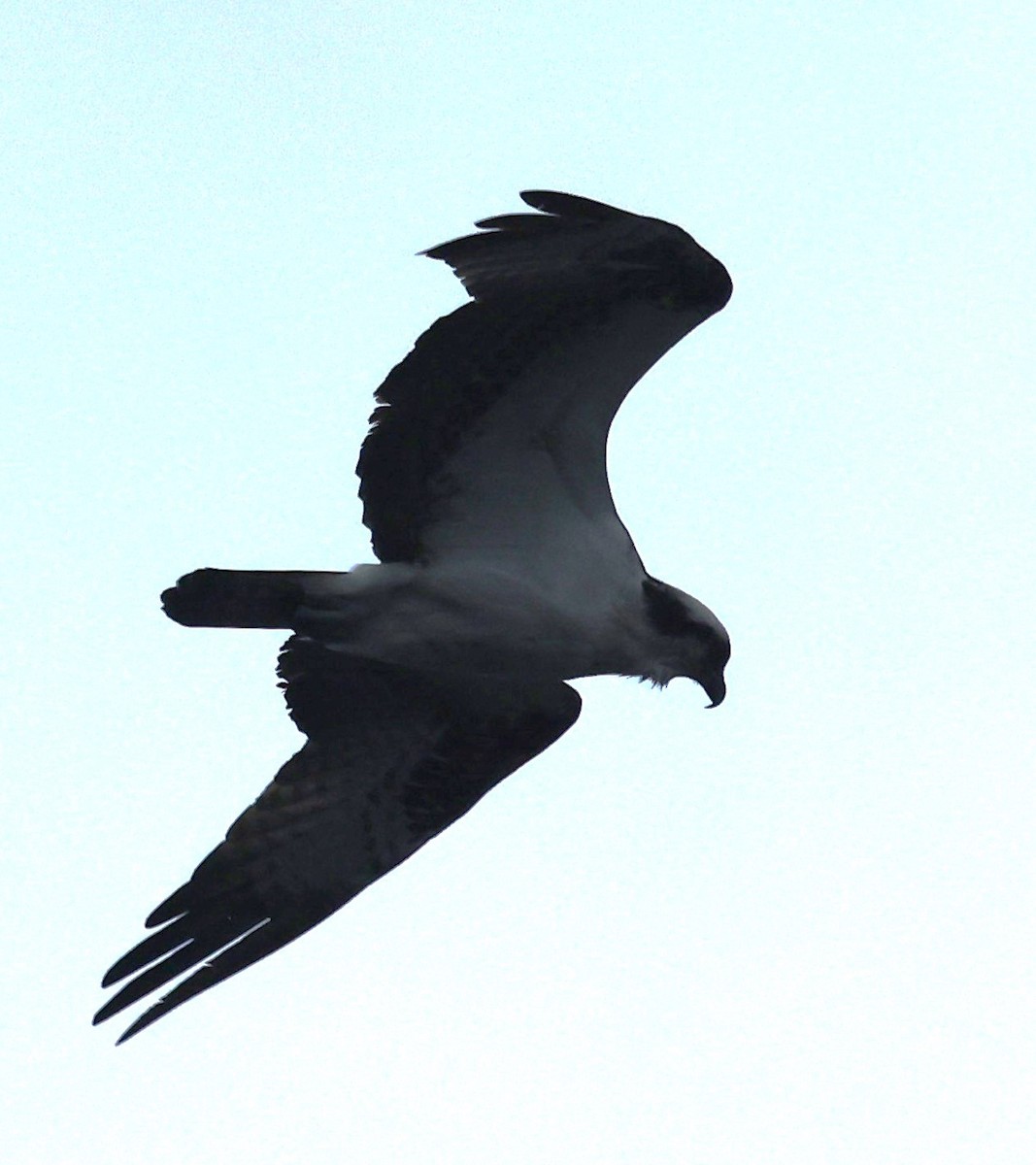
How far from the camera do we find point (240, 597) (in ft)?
25.3

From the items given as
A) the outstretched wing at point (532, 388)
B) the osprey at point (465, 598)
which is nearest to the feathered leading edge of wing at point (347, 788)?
the osprey at point (465, 598)

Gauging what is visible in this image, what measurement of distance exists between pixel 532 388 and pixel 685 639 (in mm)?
1335

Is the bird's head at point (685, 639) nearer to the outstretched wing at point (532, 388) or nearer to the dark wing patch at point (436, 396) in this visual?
the outstretched wing at point (532, 388)

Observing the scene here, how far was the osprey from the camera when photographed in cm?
734

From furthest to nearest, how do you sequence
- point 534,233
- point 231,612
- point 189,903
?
point 189,903 → point 231,612 → point 534,233

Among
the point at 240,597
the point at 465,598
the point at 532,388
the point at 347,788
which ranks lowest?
the point at 347,788

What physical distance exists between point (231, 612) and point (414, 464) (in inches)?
38.2

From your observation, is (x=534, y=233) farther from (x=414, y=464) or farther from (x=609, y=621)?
(x=609, y=621)

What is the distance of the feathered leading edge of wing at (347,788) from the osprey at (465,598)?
10mm

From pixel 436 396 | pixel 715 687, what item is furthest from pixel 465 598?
pixel 715 687

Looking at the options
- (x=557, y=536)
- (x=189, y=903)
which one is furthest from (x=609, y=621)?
(x=189, y=903)

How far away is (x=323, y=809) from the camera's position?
8.80m

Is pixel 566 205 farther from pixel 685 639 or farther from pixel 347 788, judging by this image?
pixel 347 788

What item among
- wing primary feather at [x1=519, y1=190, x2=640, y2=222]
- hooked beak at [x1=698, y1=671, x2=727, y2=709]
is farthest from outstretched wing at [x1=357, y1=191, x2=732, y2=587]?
hooked beak at [x1=698, y1=671, x2=727, y2=709]
